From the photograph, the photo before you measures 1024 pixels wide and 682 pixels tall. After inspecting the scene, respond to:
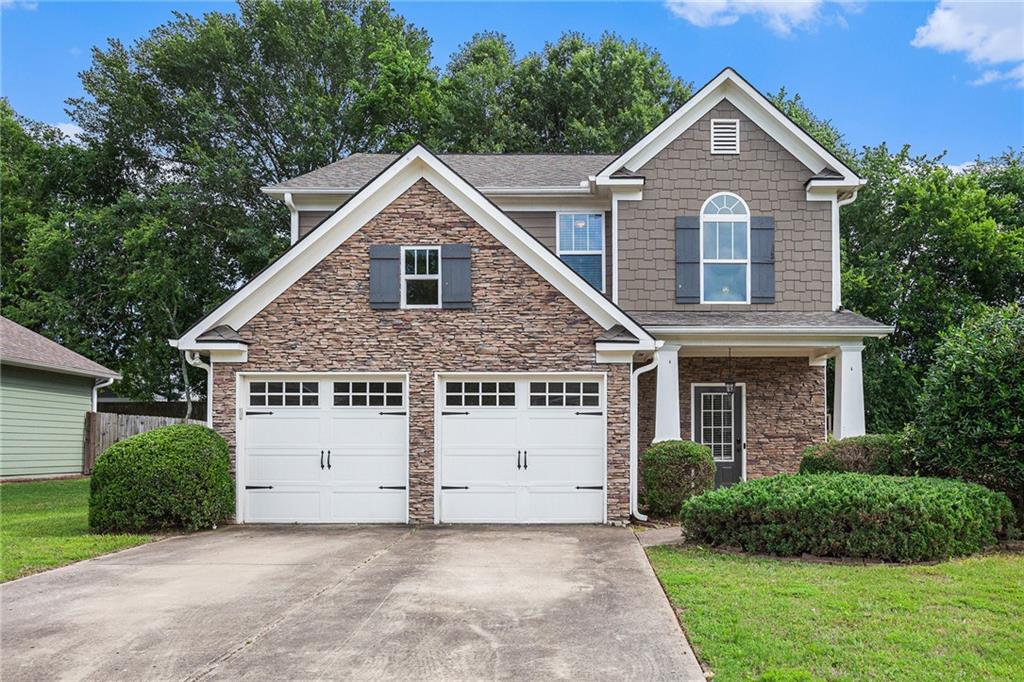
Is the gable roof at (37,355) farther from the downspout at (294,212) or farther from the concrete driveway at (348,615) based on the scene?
the concrete driveway at (348,615)

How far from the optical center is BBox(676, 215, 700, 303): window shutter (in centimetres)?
1578

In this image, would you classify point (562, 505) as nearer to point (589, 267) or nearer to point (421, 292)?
point (421, 292)

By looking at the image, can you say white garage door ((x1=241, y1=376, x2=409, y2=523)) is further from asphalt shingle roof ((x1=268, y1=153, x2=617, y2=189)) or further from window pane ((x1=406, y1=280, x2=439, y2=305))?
asphalt shingle roof ((x1=268, y1=153, x2=617, y2=189))

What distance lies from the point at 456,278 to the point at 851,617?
792cm

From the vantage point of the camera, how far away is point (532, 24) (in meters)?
33.1

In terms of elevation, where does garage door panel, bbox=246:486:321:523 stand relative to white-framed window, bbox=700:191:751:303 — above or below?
below

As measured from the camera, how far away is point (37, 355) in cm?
2142

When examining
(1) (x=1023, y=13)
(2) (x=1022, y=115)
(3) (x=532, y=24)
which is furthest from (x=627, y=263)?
(3) (x=532, y=24)

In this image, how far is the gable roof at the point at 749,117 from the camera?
51.6 ft

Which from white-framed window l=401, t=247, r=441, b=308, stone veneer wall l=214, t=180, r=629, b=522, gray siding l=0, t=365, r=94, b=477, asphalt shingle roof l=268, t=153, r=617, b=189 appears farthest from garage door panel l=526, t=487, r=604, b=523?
gray siding l=0, t=365, r=94, b=477

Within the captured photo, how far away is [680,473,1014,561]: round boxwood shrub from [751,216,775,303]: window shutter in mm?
5946

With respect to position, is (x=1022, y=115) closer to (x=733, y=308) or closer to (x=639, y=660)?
(x=733, y=308)

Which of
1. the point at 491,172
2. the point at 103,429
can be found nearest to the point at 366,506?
the point at 491,172

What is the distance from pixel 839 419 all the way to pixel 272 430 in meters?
9.61
